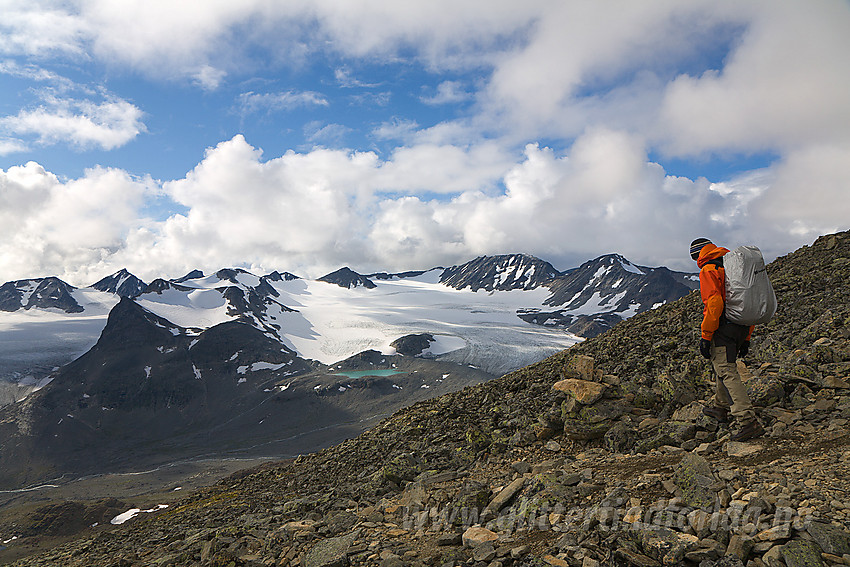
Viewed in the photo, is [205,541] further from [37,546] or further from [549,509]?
[37,546]

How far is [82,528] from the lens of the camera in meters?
87.8

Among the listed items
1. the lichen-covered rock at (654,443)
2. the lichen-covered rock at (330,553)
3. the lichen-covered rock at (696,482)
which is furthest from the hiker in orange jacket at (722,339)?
the lichen-covered rock at (330,553)

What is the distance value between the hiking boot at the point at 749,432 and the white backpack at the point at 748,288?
1.87 meters

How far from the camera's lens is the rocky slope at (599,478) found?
568 cm

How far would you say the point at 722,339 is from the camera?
8445 mm

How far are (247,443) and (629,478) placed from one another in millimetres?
188093

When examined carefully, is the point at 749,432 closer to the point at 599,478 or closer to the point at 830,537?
the point at 599,478

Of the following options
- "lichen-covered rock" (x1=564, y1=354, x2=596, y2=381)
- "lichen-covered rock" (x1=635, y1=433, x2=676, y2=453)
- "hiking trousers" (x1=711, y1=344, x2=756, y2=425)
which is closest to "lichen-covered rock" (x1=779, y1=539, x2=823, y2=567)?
"hiking trousers" (x1=711, y1=344, x2=756, y2=425)

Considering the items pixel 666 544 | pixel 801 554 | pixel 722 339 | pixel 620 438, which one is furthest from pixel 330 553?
pixel 722 339

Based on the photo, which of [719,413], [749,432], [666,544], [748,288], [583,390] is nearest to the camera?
[666,544]

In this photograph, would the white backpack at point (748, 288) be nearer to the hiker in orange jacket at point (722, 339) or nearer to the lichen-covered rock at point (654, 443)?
the hiker in orange jacket at point (722, 339)

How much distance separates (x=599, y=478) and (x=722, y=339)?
346 centimetres

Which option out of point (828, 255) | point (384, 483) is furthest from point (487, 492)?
point (828, 255)

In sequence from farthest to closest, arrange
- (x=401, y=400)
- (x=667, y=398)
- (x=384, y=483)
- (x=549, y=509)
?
(x=401, y=400) → (x=384, y=483) → (x=667, y=398) → (x=549, y=509)
